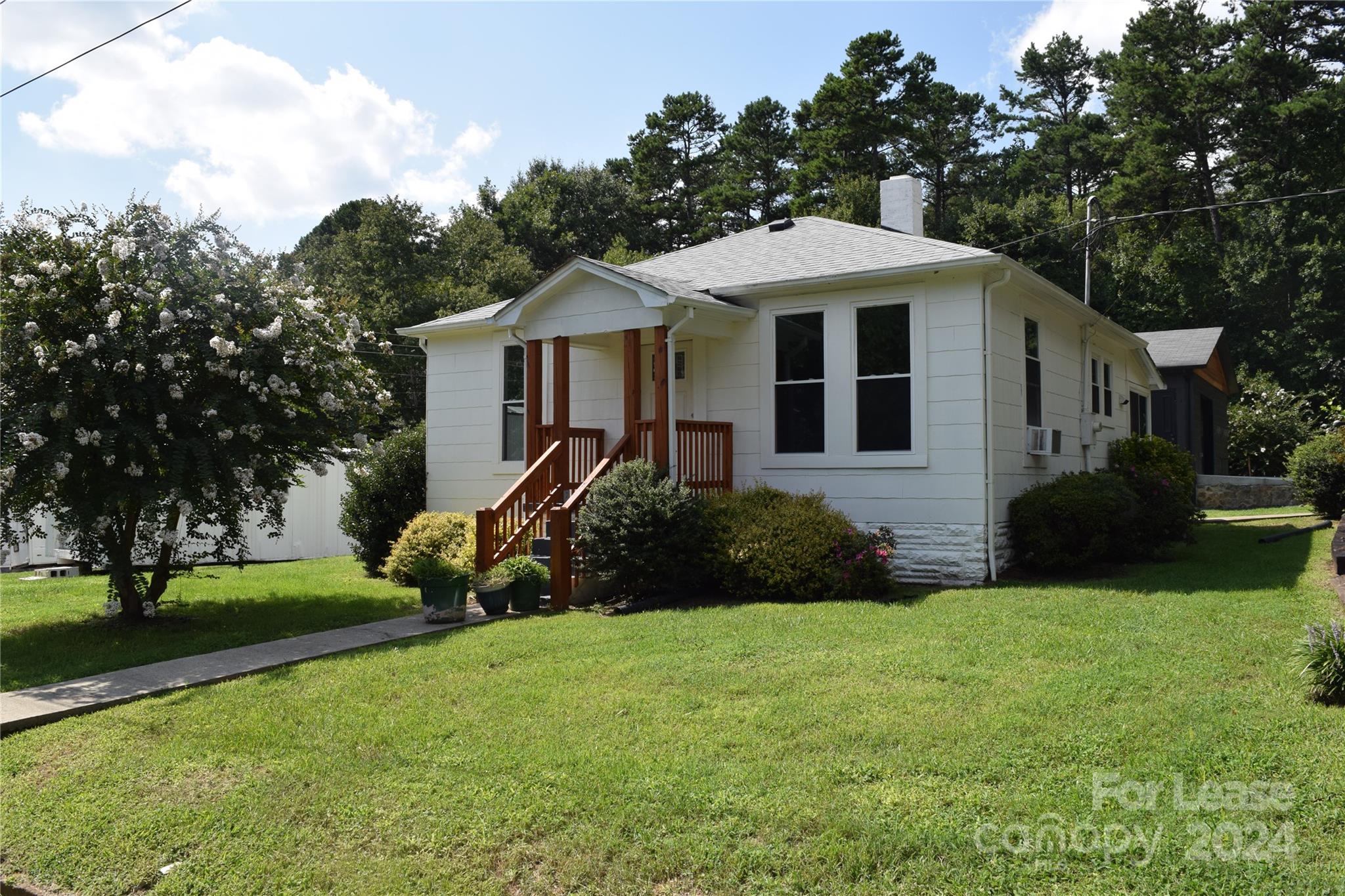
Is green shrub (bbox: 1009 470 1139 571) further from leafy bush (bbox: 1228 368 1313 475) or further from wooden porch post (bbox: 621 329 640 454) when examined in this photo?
leafy bush (bbox: 1228 368 1313 475)

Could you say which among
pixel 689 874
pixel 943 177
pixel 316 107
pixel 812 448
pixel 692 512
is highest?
pixel 943 177

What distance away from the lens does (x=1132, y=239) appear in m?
35.3

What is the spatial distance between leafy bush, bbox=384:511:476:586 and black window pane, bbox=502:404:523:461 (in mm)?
1728

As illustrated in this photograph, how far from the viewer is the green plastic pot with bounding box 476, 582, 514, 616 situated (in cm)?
896

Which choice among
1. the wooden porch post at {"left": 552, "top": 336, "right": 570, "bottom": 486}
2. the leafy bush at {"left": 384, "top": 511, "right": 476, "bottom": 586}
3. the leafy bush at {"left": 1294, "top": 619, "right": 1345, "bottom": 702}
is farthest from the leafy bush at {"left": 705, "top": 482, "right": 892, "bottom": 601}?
the leafy bush at {"left": 1294, "top": 619, "right": 1345, "bottom": 702}

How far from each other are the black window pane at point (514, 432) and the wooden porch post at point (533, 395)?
6.05 ft

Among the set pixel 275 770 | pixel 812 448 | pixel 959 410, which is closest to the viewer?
pixel 275 770

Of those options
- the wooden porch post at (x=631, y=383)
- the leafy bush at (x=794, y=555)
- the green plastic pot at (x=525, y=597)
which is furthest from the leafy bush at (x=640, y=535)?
the wooden porch post at (x=631, y=383)

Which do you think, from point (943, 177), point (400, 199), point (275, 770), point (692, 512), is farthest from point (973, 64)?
point (943, 177)

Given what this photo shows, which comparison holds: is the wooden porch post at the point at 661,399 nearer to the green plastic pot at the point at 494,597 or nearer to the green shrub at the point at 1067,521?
the green plastic pot at the point at 494,597

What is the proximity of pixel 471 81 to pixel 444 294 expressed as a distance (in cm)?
2065

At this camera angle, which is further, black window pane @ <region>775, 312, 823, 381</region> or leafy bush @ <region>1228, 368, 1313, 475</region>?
leafy bush @ <region>1228, 368, 1313, 475</region>

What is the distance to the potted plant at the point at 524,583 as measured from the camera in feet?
30.2

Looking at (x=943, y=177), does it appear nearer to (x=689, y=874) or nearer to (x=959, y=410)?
(x=959, y=410)
